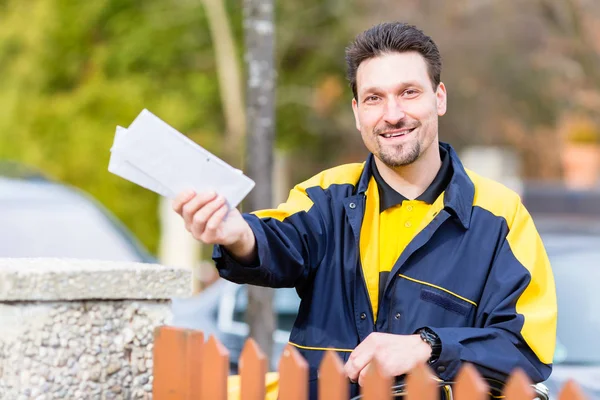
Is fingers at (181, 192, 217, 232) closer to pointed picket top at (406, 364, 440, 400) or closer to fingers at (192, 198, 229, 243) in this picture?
fingers at (192, 198, 229, 243)

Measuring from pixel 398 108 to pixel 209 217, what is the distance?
0.61 m

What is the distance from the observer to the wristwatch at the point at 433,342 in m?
2.46

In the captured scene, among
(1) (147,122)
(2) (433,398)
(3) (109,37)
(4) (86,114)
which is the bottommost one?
(2) (433,398)

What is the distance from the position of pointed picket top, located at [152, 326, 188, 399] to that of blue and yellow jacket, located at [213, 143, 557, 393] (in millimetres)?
206

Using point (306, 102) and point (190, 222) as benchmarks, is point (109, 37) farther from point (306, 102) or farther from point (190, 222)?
point (190, 222)

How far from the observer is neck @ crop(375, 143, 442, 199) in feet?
9.18

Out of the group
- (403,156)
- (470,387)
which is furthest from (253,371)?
(403,156)

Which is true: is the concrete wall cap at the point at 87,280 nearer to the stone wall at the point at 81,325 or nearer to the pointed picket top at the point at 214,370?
the stone wall at the point at 81,325

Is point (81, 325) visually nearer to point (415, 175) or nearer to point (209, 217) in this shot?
point (209, 217)

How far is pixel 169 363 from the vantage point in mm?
2701

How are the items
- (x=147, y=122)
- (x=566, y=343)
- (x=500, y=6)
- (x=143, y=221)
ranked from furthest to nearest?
(x=500, y=6) < (x=143, y=221) < (x=566, y=343) < (x=147, y=122)

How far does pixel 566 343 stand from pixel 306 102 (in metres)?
14.8

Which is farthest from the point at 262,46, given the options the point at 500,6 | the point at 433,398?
the point at 500,6

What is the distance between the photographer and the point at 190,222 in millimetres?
2436
